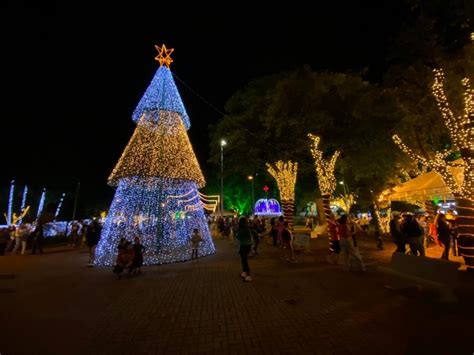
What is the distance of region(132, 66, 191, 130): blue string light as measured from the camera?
13008 millimetres

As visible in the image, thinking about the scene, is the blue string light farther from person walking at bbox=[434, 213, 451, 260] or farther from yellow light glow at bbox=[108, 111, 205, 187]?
person walking at bbox=[434, 213, 451, 260]

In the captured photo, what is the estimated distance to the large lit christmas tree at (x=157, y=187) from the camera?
A: 471 inches

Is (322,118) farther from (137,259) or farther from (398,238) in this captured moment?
(137,259)

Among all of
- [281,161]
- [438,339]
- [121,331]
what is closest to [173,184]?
[281,161]

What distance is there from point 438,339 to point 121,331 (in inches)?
188

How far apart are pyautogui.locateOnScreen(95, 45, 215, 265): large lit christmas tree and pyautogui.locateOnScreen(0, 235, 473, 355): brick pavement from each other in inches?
140

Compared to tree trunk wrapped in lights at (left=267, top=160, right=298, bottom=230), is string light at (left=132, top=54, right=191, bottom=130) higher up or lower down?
higher up

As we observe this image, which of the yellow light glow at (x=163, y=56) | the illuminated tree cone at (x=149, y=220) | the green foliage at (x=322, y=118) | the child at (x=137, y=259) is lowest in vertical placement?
the child at (x=137, y=259)

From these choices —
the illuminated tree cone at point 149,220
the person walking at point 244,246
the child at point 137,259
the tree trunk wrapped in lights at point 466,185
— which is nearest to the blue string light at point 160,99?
the illuminated tree cone at point 149,220

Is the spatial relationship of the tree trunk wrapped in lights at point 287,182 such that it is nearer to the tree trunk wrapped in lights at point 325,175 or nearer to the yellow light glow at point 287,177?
the yellow light glow at point 287,177

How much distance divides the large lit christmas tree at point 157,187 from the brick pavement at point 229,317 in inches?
140

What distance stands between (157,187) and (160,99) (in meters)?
4.16

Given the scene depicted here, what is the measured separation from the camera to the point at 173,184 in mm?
12797

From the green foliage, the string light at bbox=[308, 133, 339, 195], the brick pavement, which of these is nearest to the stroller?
the brick pavement
